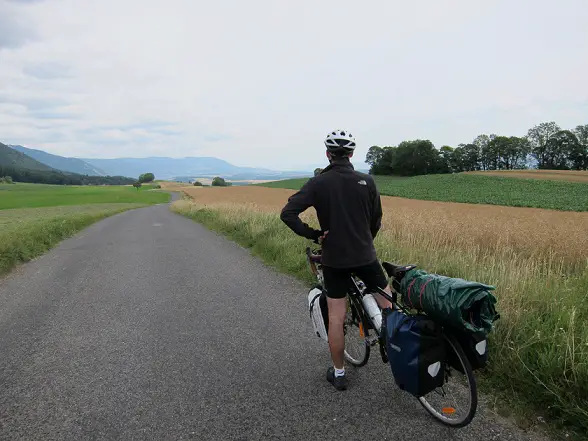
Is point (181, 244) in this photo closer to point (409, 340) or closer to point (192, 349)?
point (192, 349)

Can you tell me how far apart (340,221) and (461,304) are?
1.07 meters

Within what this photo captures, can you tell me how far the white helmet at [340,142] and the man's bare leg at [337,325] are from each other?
1.28 m

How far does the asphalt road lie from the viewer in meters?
2.79

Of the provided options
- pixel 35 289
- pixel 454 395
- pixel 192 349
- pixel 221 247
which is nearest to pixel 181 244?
pixel 221 247

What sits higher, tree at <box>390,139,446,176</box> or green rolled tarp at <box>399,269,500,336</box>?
tree at <box>390,139,446,176</box>

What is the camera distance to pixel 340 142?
302 cm

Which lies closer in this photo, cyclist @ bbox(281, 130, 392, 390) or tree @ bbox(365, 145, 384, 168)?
cyclist @ bbox(281, 130, 392, 390)

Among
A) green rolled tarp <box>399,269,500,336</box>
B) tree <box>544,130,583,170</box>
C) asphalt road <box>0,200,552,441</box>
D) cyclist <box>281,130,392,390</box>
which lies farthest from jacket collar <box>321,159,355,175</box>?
tree <box>544,130,583,170</box>

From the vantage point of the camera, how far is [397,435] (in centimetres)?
265

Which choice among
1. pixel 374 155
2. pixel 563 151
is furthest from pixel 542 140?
pixel 374 155

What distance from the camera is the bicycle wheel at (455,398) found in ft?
8.14

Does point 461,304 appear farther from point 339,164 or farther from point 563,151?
point 563,151

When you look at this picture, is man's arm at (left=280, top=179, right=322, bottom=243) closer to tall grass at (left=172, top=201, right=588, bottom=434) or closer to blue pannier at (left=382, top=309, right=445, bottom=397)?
blue pannier at (left=382, top=309, right=445, bottom=397)

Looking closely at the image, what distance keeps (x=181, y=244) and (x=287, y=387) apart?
9688 millimetres
